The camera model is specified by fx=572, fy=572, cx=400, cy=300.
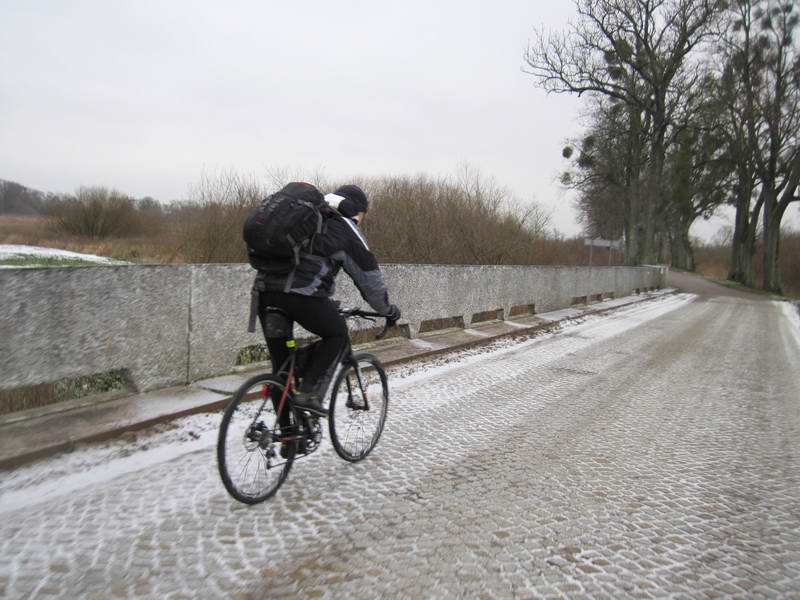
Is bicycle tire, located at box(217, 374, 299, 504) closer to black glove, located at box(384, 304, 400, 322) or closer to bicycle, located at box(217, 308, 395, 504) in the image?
bicycle, located at box(217, 308, 395, 504)

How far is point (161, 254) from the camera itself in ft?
39.0

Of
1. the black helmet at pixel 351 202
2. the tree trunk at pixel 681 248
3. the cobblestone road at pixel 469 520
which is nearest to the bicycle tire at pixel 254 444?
the cobblestone road at pixel 469 520

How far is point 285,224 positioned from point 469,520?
1888mm

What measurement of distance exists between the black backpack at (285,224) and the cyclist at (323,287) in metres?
0.09

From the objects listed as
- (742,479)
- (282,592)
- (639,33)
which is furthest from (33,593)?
(639,33)

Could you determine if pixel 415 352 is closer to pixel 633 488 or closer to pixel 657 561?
pixel 633 488

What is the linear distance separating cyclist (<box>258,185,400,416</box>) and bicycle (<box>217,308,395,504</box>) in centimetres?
10

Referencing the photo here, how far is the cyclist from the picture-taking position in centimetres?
321

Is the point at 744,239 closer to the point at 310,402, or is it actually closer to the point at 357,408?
the point at 357,408

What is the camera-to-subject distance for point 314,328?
3.39m

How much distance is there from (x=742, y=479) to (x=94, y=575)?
3.96m

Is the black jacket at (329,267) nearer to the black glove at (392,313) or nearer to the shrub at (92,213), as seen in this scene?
the black glove at (392,313)

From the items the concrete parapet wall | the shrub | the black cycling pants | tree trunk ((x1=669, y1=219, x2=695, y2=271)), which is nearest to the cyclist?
the black cycling pants

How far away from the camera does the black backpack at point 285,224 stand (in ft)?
9.86
